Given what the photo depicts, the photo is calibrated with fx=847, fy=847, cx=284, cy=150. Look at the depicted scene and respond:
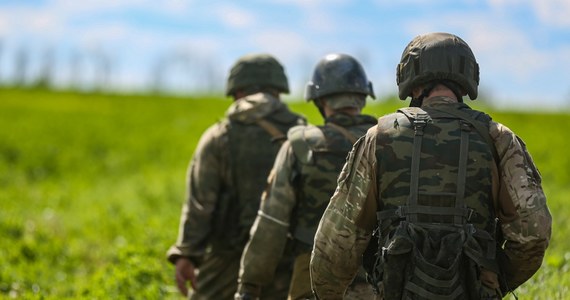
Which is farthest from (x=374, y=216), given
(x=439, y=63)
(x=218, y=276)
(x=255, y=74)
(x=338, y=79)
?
Answer: (x=255, y=74)

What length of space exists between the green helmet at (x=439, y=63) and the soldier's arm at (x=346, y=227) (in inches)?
15.6

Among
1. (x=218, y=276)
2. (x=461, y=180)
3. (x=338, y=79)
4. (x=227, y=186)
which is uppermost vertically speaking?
(x=338, y=79)

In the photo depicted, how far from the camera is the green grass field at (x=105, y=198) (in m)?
8.89

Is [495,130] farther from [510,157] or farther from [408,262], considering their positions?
[408,262]

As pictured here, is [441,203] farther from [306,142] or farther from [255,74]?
[255,74]

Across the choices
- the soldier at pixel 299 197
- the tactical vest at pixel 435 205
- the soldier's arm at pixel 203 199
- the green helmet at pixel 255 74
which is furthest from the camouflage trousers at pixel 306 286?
the green helmet at pixel 255 74

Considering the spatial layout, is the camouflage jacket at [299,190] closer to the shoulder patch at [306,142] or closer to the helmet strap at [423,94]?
the shoulder patch at [306,142]

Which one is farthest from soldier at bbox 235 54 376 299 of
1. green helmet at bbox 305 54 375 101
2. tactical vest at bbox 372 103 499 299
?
tactical vest at bbox 372 103 499 299

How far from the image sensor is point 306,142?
Result: 17.0ft

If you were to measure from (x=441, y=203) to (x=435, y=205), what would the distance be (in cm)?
3

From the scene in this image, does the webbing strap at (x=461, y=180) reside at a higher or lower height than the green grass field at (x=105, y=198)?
higher

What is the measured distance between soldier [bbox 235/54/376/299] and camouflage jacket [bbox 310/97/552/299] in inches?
42.0

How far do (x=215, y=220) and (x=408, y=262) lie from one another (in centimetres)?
290

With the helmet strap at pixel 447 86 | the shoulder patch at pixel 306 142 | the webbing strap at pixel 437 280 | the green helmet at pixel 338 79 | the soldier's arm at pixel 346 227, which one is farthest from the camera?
the green helmet at pixel 338 79
